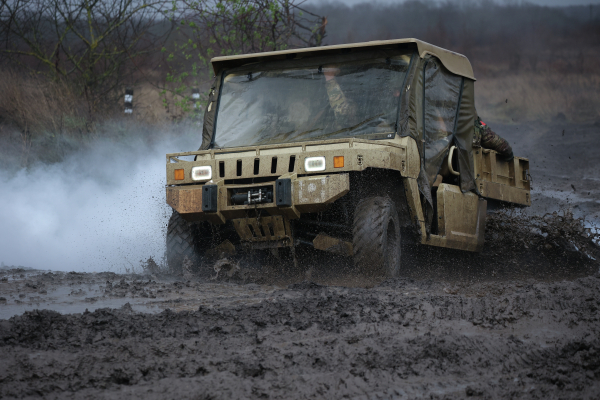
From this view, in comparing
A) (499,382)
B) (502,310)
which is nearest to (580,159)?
(502,310)

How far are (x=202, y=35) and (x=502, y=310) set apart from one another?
41.0ft

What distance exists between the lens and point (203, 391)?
3.03 m

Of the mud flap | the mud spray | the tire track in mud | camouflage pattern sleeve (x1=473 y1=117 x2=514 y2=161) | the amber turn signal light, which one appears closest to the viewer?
the tire track in mud

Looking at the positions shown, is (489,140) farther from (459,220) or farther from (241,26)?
(241,26)

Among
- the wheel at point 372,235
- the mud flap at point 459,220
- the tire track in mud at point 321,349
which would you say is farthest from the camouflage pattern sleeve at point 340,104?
the tire track in mud at point 321,349

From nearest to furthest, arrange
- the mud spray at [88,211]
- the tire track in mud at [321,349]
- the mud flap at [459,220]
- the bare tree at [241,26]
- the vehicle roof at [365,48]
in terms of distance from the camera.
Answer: the tire track in mud at [321,349], the vehicle roof at [365,48], the mud flap at [459,220], the mud spray at [88,211], the bare tree at [241,26]

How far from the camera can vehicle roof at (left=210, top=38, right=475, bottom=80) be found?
702 centimetres

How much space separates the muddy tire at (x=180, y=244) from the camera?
6.91 meters

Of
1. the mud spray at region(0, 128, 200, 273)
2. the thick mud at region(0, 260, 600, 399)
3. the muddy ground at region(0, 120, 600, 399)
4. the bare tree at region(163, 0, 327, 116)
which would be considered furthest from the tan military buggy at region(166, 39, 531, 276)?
the bare tree at region(163, 0, 327, 116)

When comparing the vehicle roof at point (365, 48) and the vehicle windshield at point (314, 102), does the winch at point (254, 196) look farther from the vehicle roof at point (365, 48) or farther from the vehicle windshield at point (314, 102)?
the vehicle roof at point (365, 48)

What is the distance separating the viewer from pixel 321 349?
12.1 feet

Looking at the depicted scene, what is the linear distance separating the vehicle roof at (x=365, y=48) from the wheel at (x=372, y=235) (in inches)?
65.3

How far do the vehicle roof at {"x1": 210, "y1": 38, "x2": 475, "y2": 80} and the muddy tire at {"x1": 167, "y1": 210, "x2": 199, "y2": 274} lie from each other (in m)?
1.84

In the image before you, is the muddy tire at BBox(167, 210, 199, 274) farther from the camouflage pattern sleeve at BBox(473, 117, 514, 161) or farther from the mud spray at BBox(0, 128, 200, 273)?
the camouflage pattern sleeve at BBox(473, 117, 514, 161)
